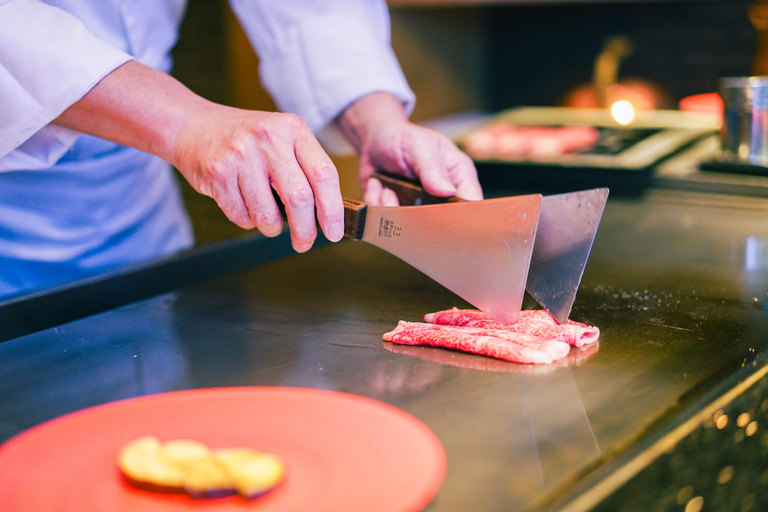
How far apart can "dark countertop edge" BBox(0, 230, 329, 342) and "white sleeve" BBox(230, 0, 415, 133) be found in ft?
0.93

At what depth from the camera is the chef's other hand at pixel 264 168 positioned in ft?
3.12

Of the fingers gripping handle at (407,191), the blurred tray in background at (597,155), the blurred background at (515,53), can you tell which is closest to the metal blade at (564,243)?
the fingers gripping handle at (407,191)

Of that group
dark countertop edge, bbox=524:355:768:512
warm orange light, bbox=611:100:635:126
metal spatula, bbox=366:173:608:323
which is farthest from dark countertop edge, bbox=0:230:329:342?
warm orange light, bbox=611:100:635:126

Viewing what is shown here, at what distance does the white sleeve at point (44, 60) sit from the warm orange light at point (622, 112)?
204 cm

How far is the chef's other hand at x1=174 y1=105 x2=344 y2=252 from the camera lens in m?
0.95

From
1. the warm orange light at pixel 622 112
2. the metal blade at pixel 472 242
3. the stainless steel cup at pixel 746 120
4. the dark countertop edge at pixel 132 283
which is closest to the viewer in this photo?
the metal blade at pixel 472 242

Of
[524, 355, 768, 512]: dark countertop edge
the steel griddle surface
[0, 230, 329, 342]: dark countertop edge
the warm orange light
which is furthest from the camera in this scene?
the warm orange light

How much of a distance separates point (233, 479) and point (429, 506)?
16 cm

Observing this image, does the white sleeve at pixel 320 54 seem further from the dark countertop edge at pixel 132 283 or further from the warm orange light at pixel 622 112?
the warm orange light at pixel 622 112

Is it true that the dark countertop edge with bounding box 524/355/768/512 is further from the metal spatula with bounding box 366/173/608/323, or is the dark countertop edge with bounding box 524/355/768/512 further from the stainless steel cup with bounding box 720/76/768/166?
the stainless steel cup with bounding box 720/76/768/166

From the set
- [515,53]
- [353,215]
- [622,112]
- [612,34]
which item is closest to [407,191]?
[353,215]

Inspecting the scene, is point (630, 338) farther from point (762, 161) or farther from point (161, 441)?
point (762, 161)

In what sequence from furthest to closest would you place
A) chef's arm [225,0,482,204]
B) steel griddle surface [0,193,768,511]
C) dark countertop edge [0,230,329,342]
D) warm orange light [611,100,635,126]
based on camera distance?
warm orange light [611,100,635,126] → chef's arm [225,0,482,204] → dark countertop edge [0,230,329,342] → steel griddle surface [0,193,768,511]

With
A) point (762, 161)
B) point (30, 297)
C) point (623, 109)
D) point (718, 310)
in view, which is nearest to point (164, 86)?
point (30, 297)
